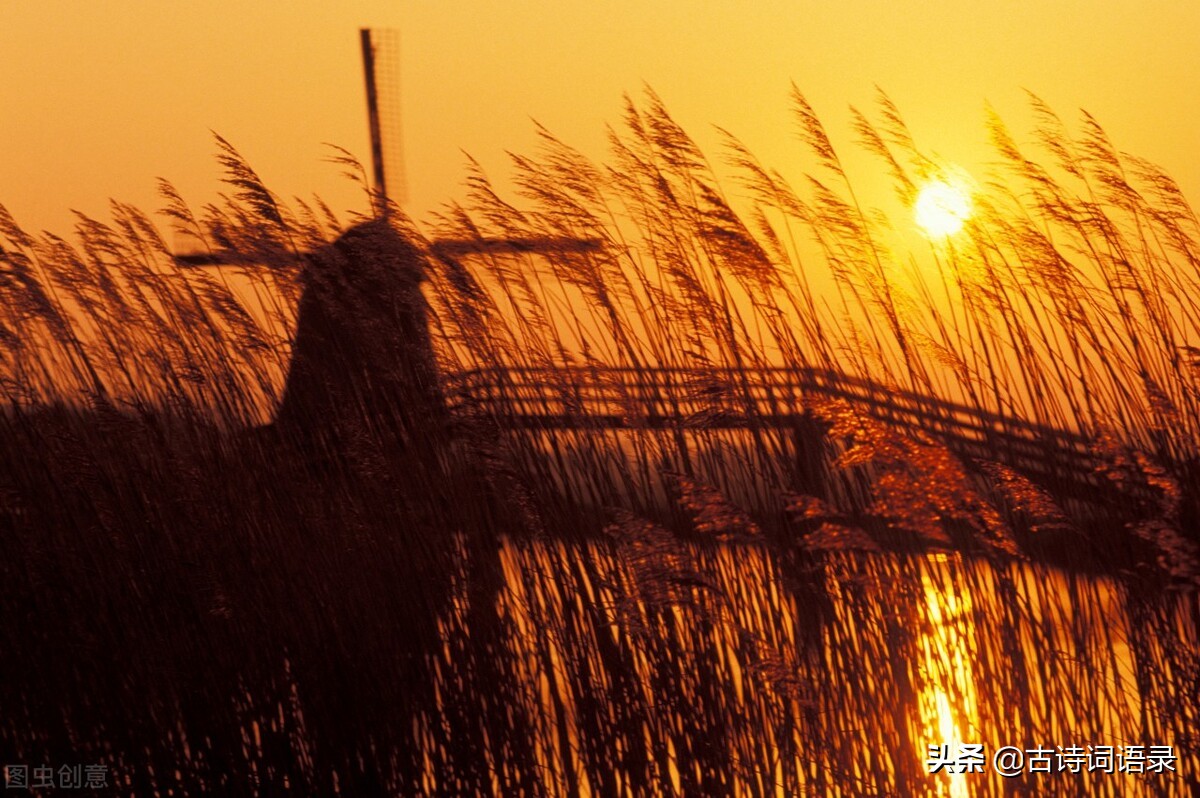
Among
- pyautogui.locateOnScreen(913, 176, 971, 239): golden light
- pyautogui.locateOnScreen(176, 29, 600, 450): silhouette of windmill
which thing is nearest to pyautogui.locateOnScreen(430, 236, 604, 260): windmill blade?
pyautogui.locateOnScreen(176, 29, 600, 450): silhouette of windmill

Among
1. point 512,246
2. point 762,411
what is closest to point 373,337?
point 512,246

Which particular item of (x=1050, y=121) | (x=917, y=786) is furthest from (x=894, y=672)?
(x=1050, y=121)

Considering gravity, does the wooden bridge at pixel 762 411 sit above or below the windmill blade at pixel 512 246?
below

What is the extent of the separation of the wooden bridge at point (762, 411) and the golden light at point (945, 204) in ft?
1.27

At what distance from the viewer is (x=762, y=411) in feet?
7.68

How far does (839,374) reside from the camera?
2402 millimetres

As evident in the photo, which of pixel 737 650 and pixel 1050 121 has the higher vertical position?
pixel 1050 121

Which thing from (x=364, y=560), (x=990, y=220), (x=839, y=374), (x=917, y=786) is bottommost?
(x=917, y=786)

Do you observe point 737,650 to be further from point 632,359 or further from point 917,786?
point 632,359

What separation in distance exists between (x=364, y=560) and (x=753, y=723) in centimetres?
76

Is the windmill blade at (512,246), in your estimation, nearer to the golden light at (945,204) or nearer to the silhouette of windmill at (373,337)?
the silhouette of windmill at (373,337)

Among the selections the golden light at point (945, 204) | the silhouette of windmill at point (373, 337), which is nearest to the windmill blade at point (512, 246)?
the silhouette of windmill at point (373, 337)

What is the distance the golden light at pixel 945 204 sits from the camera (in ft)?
8.55

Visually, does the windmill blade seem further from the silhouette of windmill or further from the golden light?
the golden light
